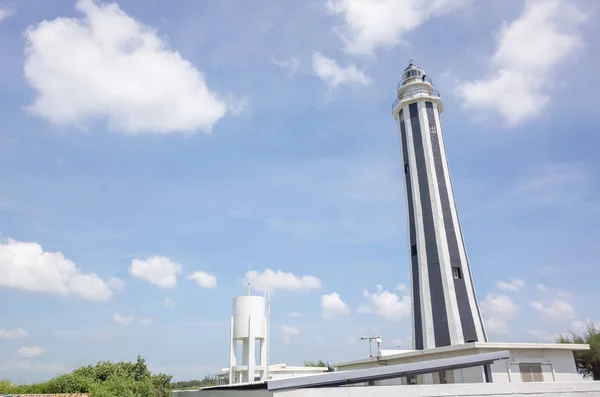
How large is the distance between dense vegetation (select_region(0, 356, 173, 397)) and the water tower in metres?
4.96

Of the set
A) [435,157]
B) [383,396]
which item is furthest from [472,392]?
[435,157]

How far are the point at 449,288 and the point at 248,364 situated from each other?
1419cm

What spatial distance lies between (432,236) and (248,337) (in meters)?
13.9

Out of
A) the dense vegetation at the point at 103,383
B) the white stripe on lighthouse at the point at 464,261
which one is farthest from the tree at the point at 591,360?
the dense vegetation at the point at 103,383

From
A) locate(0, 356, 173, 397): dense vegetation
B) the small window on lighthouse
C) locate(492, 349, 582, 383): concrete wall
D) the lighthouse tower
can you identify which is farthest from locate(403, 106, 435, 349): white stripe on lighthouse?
locate(0, 356, 173, 397): dense vegetation

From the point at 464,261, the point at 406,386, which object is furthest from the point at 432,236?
the point at 406,386

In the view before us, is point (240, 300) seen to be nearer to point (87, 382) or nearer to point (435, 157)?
point (87, 382)

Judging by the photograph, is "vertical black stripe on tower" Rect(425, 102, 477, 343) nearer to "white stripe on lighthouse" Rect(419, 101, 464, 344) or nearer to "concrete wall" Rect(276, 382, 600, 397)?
"white stripe on lighthouse" Rect(419, 101, 464, 344)

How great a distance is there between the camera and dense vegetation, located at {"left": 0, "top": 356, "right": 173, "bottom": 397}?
2152cm

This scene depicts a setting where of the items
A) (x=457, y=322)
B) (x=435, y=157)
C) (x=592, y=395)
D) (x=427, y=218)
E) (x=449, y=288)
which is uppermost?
(x=435, y=157)

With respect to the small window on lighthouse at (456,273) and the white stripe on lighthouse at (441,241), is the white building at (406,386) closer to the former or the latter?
the white stripe on lighthouse at (441,241)

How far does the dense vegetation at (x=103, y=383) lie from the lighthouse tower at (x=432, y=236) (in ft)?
53.1

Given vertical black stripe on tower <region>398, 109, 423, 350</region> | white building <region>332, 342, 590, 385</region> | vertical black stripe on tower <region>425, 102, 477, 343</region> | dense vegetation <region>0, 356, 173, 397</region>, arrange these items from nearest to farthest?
white building <region>332, 342, 590, 385</region> → dense vegetation <region>0, 356, 173, 397</region> → vertical black stripe on tower <region>425, 102, 477, 343</region> → vertical black stripe on tower <region>398, 109, 423, 350</region>

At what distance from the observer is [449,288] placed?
2525 centimetres
